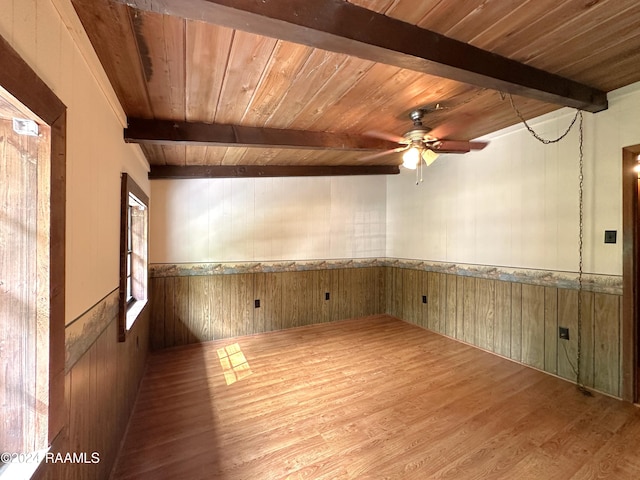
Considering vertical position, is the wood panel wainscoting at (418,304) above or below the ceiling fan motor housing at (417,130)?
below

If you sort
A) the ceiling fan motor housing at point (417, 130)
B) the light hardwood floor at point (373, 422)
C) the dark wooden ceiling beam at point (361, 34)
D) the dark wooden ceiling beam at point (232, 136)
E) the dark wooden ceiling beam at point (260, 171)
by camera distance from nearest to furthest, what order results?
1. the dark wooden ceiling beam at point (361, 34)
2. the light hardwood floor at point (373, 422)
3. the dark wooden ceiling beam at point (232, 136)
4. the ceiling fan motor housing at point (417, 130)
5. the dark wooden ceiling beam at point (260, 171)

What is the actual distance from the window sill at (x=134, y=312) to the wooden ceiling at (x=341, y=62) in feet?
4.79

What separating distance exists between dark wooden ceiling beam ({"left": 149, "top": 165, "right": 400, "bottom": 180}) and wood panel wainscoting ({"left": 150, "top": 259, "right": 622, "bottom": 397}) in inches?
46.5

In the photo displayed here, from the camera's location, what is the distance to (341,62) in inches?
60.6

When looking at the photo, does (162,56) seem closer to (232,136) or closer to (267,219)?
(232,136)

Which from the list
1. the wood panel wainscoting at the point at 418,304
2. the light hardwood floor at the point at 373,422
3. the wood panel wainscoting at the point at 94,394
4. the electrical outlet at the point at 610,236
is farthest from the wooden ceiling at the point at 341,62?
the light hardwood floor at the point at 373,422

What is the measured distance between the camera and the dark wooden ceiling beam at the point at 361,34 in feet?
3.26

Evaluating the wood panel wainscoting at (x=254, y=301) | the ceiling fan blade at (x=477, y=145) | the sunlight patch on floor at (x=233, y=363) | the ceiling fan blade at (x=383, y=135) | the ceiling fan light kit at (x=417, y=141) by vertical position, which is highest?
the ceiling fan blade at (x=477, y=145)

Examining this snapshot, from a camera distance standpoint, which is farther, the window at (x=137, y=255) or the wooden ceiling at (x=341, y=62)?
the window at (x=137, y=255)

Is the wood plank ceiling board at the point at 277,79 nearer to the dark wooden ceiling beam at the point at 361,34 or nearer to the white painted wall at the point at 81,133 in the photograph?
the dark wooden ceiling beam at the point at 361,34

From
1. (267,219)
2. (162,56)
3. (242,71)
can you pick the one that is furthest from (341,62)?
(267,219)

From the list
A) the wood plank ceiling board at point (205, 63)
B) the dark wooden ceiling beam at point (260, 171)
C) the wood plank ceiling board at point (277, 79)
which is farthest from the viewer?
the dark wooden ceiling beam at point (260, 171)

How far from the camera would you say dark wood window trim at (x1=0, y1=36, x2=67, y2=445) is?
821mm

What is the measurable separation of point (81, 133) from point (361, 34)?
4.35 ft
